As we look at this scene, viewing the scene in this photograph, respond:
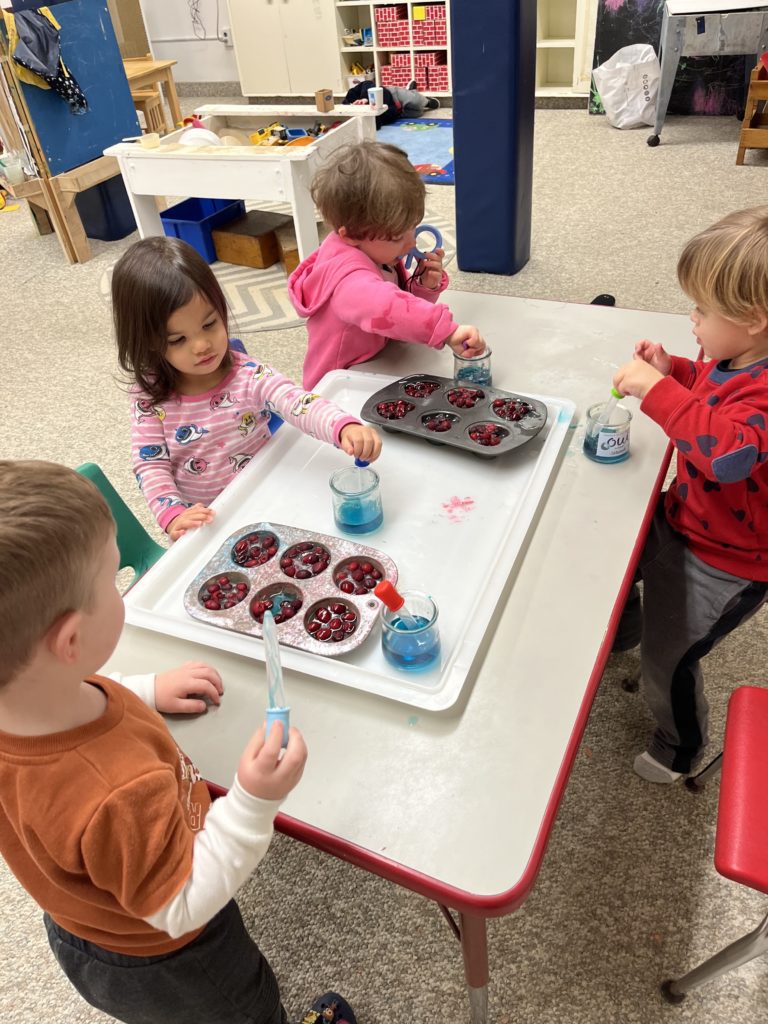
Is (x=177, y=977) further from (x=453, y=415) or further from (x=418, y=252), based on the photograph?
(x=418, y=252)

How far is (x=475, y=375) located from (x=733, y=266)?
436 mm

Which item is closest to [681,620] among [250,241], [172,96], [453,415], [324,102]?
[453,415]

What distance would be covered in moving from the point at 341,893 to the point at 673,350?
1045 mm

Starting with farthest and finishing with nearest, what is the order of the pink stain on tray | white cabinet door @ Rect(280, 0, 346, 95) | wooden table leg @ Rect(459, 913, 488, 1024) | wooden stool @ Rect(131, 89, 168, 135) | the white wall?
1. the white wall
2. white cabinet door @ Rect(280, 0, 346, 95)
3. wooden stool @ Rect(131, 89, 168, 135)
4. the pink stain on tray
5. wooden table leg @ Rect(459, 913, 488, 1024)

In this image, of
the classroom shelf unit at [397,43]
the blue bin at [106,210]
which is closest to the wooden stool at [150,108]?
the blue bin at [106,210]

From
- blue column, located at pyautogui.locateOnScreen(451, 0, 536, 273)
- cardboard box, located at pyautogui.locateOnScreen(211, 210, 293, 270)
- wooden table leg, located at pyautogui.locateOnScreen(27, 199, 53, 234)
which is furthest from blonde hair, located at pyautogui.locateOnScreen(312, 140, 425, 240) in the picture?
wooden table leg, located at pyautogui.locateOnScreen(27, 199, 53, 234)

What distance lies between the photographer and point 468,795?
0.66 metres

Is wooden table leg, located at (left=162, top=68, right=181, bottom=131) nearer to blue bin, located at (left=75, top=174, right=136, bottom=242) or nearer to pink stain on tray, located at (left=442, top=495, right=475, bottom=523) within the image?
blue bin, located at (left=75, top=174, right=136, bottom=242)

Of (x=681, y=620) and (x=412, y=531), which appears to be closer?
(x=412, y=531)

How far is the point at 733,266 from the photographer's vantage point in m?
0.85

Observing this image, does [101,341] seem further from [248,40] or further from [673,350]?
[248,40]

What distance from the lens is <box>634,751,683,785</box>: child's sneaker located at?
123cm

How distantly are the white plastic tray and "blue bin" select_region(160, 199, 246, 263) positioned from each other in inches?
88.3

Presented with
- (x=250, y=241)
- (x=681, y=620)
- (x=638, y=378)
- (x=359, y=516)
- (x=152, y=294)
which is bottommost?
(x=250, y=241)
